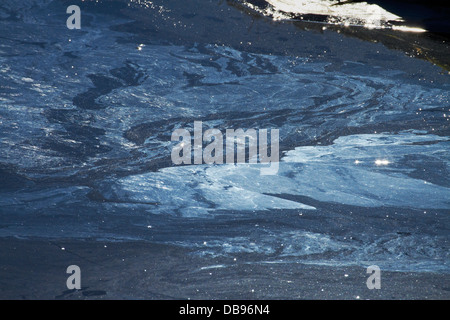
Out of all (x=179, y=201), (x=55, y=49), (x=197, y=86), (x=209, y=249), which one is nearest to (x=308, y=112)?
(x=197, y=86)

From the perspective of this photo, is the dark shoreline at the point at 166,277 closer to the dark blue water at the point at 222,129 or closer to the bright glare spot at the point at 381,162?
the dark blue water at the point at 222,129

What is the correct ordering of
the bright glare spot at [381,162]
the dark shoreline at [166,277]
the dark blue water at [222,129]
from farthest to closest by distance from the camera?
the bright glare spot at [381,162] < the dark blue water at [222,129] < the dark shoreline at [166,277]

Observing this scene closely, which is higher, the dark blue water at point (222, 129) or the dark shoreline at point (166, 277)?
the dark blue water at point (222, 129)

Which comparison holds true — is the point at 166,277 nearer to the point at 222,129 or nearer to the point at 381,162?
the point at 222,129

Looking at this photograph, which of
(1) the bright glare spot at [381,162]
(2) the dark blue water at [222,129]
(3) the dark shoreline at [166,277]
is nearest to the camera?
(3) the dark shoreline at [166,277]

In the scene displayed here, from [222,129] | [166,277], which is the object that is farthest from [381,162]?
[166,277]

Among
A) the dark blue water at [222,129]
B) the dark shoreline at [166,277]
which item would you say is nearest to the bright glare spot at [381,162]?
A: the dark blue water at [222,129]
